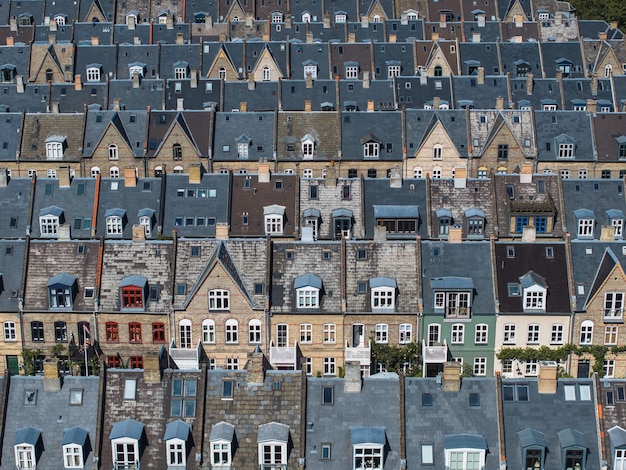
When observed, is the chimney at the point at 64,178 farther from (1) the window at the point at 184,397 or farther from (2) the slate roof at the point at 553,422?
(2) the slate roof at the point at 553,422

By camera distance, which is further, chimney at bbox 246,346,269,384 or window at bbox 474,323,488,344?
window at bbox 474,323,488,344

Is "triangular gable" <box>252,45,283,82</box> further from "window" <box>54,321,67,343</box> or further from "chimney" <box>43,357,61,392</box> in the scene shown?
"chimney" <box>43,357,61,392</box>

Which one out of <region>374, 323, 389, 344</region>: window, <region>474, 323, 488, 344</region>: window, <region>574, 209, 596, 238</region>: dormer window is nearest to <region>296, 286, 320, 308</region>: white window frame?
<region>374, 323, 389, 344</region>: window

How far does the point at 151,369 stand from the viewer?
295ft

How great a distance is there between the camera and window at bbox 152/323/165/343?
4422 inches

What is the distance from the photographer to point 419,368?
110000 mm

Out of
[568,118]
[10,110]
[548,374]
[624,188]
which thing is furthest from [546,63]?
[548,374]

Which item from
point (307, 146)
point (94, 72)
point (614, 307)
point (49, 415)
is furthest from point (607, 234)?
point (94, 72)

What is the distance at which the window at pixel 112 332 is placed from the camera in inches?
4432

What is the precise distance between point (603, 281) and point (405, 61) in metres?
82.6

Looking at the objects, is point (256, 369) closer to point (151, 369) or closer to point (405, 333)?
point (151, 369)

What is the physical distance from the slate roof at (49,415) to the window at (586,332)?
44417 mm

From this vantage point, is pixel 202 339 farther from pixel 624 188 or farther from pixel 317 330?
pixel 624 188

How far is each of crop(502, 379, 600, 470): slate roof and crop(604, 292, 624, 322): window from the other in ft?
74.8
